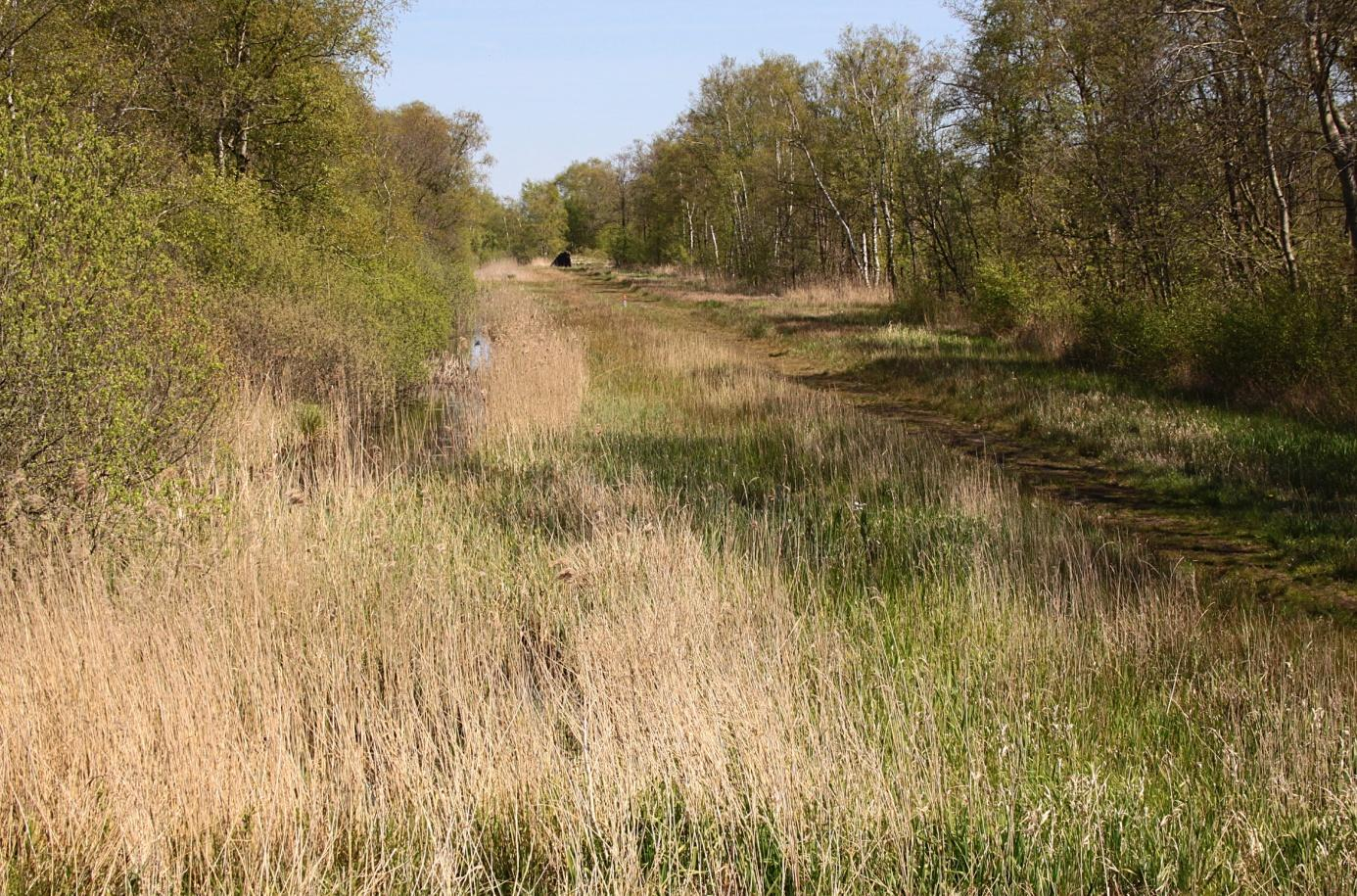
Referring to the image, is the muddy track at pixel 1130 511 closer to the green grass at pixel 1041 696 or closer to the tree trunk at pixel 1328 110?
the green grass at pixel 1041 696

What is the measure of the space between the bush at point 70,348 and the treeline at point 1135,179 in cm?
1000

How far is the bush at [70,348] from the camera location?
4352 millimetres

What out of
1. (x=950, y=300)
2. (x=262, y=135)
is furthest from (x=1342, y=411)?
(x=262, y=135)

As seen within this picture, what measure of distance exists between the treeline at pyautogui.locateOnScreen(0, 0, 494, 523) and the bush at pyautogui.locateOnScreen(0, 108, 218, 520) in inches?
0.5

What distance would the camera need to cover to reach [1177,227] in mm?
11000

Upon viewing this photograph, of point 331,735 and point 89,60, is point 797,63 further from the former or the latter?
point 331,735

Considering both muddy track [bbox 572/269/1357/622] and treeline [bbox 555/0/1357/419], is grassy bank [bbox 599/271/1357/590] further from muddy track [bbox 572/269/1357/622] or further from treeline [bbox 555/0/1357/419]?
treeline [bbox 555/0/1357/419]

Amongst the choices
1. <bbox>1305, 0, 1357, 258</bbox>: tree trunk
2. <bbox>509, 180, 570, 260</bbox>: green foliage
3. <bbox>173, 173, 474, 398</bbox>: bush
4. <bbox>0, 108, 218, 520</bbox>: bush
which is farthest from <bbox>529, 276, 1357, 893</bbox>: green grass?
<bbox>509, 180, 570, 260</bbox>: green foliage

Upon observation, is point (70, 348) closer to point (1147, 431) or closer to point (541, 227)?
point (1147, 431)

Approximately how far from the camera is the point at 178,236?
1098 cm

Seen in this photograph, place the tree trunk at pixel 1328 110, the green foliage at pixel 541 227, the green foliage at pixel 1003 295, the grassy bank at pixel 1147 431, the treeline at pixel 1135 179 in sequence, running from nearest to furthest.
→ the grassy bank at pixel 1147 431, the tree trunk at pixel 1328 110, the treeline at pixel 1135 179, the green foliage at pixel 1003 295, the green foliage at pixel 541 227

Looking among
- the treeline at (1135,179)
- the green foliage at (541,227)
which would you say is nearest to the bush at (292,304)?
the treeline at (1135,179)

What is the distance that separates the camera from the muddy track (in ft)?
16.6

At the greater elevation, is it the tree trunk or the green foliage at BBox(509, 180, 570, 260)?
the green foliage at BBox(509, 180, 570, 260)
